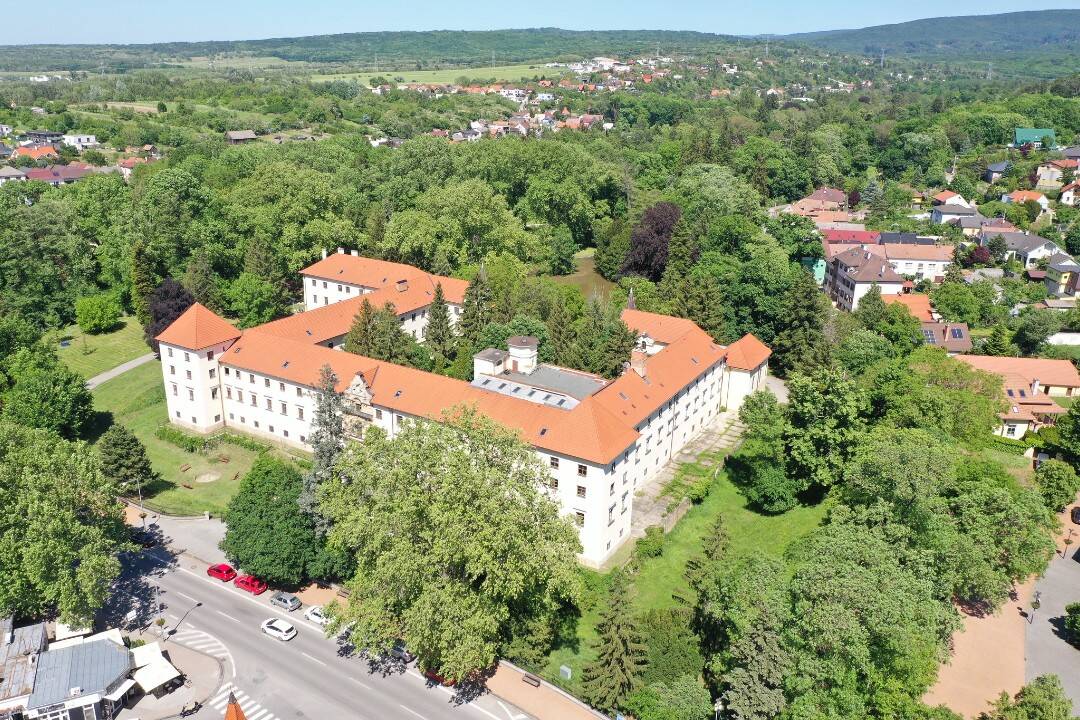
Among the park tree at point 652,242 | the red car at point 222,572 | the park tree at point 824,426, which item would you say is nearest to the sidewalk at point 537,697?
the red car at point 222,572

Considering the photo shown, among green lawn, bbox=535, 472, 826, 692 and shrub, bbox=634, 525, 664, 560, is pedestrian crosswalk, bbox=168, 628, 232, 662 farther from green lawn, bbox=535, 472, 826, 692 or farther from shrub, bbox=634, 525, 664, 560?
shrub, bbox=634, 525, 664, 560

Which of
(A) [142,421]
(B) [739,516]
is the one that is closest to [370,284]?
(A) [142,421]

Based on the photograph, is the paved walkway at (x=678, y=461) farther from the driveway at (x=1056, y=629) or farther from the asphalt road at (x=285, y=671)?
the driveway at (x=1056, y=629)

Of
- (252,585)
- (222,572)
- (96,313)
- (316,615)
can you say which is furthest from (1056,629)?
(96,313)

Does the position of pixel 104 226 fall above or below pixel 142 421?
above

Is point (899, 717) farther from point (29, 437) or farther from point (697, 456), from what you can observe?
point (29, 437)

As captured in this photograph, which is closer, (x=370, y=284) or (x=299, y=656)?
(x=299, y=656)

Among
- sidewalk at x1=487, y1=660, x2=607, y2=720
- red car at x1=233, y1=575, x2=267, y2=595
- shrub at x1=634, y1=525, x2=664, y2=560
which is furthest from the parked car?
shrub at x1=634, y1=525, x2=664, y2=560
